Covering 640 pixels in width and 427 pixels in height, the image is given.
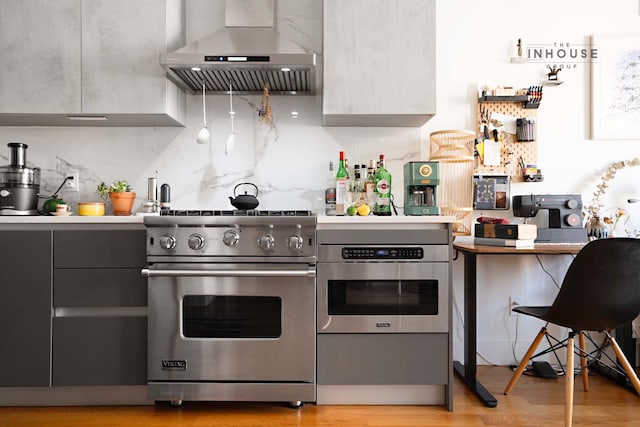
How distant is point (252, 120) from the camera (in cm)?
263

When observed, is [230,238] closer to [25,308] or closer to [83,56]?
[25,308]

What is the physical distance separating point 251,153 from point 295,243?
0.92 meters

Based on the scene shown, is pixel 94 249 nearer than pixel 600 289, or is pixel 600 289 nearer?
pixel 600 289

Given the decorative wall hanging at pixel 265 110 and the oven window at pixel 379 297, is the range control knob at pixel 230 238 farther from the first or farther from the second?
the decorative wall hanging at pixel 265 110

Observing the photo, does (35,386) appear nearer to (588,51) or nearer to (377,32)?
(377,32)

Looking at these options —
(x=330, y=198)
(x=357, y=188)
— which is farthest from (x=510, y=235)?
(x=330, y=198)

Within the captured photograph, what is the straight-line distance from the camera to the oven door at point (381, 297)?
196cm

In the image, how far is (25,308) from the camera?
1.97m

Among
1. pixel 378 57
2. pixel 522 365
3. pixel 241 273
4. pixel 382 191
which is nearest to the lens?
pixel 241 273

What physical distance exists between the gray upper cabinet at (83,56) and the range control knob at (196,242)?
0.80 metres

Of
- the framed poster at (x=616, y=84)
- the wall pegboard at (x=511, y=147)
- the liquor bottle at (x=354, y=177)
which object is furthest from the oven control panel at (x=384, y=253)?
the framed poster at (x=616, y=84)

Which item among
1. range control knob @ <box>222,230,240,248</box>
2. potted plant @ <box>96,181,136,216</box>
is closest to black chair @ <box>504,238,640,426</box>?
range control knob @ <box>222,230,240,248</box>

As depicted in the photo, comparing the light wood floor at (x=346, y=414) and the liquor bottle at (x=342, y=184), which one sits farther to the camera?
the liquor bottle at (x=342, y=184)

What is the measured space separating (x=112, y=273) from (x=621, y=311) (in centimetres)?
220
